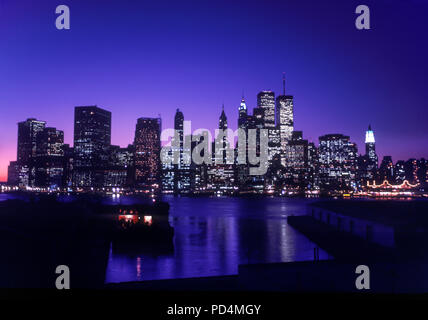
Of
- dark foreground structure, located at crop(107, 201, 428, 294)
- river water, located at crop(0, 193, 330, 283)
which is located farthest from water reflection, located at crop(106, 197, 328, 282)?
dark foreground structure, located at crop(107, 201, 428, 294)

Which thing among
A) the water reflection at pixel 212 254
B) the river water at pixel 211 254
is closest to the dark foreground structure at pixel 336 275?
the water reflection at pixel 212 254

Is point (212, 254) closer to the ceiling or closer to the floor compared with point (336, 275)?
closer to the floor

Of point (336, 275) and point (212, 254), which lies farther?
point (212, 254)

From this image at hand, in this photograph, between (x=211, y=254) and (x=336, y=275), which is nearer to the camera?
(x=336, y=275)

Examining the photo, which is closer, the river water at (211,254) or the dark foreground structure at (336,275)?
the dark foreground structure at (336,275)

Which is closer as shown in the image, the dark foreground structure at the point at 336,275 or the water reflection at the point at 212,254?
the dark foreground structure at the point at 336,275

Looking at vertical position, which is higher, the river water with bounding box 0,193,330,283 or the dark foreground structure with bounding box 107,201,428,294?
the dark foreground structure with bounding box 107,201,428,294

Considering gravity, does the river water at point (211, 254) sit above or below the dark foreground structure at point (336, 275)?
below

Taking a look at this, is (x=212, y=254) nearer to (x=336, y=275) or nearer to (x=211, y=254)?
(x=211, y=254)

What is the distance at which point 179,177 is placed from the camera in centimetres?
15475

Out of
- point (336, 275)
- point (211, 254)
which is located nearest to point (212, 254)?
point (211, 254)

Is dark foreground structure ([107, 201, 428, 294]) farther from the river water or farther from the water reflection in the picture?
the river water

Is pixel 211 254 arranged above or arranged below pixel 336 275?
below

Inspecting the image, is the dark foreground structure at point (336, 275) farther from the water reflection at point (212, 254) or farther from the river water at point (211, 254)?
the river water at point (211, 254)
